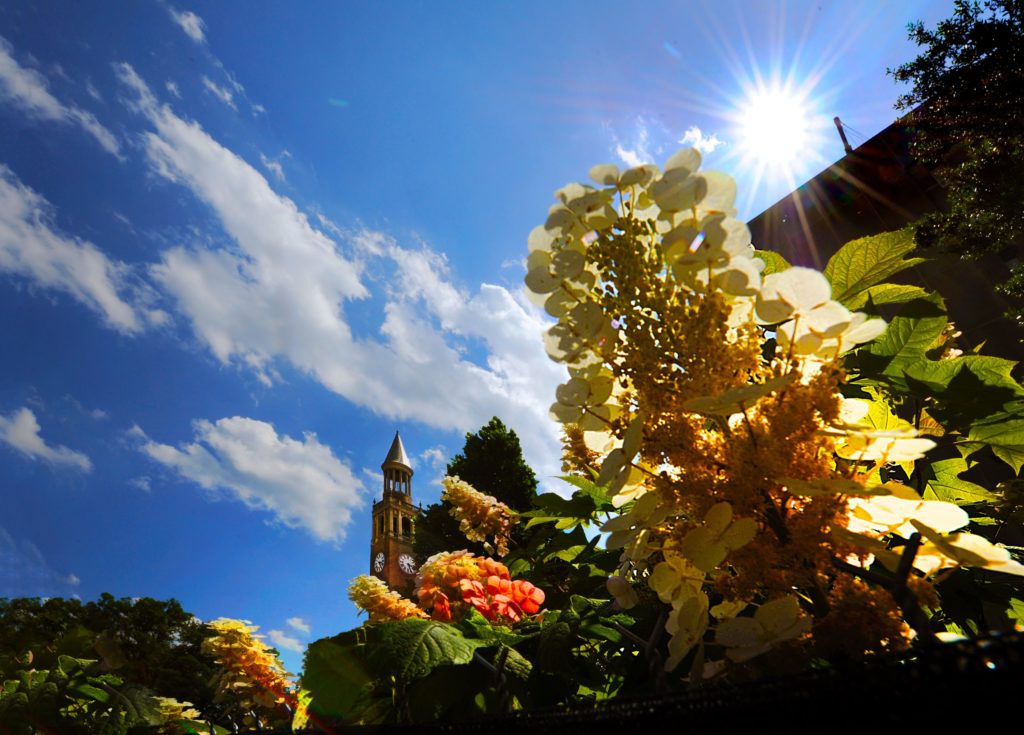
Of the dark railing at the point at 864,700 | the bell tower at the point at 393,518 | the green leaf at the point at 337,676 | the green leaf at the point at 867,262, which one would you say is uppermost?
the bell tower at the point at 393,518

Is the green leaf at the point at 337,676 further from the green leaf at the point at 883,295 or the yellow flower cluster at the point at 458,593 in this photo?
the green leaf at the point at 883,295

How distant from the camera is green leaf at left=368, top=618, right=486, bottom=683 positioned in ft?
3.29

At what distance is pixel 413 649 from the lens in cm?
104

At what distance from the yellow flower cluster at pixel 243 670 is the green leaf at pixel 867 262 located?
2462mm

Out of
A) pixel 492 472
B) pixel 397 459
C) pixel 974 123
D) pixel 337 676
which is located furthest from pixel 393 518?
pixel 337 676

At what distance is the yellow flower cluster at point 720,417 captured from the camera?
26.1 inches

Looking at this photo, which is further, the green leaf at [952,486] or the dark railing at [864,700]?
the green leaf at [952,486]

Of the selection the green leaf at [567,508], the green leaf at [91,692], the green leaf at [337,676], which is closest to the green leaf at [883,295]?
the green leaf at [567,508]

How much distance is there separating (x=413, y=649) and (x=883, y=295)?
124cm

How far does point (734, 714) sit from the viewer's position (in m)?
0.52

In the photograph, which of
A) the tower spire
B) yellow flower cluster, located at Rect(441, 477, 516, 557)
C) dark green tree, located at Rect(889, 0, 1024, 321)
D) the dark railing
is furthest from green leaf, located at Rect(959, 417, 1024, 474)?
the tower spire

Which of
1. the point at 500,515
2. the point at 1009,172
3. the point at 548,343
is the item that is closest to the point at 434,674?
Result: the point at 548,343

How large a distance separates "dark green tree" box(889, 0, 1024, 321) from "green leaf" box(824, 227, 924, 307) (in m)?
10.6

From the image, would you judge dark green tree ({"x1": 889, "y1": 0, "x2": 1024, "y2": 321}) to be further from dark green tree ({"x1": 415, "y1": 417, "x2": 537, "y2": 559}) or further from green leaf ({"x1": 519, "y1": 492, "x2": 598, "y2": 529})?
dark green tree ({"x1": 415, "y1": 417, "x2": 537, "y2": 559})
